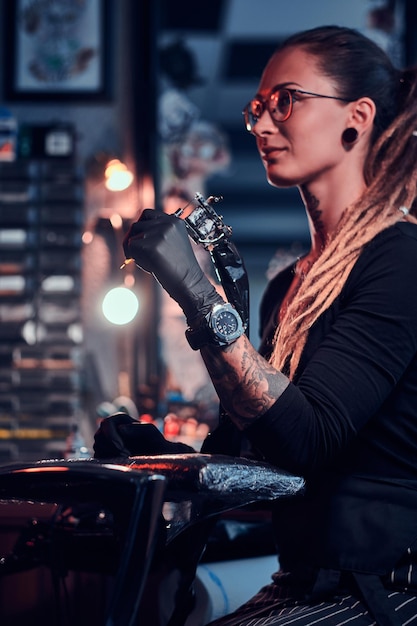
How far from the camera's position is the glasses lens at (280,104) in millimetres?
1615

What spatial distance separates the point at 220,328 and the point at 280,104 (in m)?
0.57

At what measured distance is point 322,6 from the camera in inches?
204

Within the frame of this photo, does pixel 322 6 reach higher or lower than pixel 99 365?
higher

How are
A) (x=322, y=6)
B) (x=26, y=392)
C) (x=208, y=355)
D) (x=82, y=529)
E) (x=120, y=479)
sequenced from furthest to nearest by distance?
(x=322, y=6), (x=26, y=392), (x=208, y=355), (x=82, y=529), (x=120, y=479)

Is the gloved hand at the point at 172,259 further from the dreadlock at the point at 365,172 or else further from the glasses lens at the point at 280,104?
the glasses lens at the point at 280,104

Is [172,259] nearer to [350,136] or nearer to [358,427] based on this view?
[358,427]

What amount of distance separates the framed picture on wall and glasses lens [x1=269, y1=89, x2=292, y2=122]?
2.18 metres

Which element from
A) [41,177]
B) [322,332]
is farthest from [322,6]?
[322,332]

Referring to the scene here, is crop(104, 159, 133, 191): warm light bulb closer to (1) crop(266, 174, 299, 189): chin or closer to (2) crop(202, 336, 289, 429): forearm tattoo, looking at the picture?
(1) crop(266, 174, 299, 189): chin

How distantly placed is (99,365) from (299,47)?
2.24 metres

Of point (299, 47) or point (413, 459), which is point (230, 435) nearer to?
point (413, 459)

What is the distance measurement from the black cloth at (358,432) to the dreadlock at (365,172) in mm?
44

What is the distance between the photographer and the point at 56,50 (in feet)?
12.1

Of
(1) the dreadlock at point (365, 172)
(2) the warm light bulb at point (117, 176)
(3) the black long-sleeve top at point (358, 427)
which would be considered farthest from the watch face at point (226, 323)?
(2) the warm light bulb at point (117, 176)
